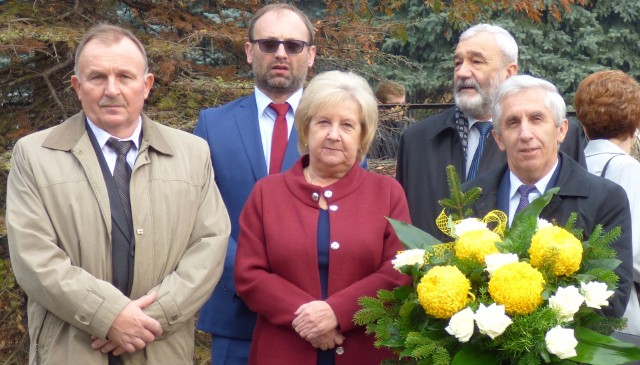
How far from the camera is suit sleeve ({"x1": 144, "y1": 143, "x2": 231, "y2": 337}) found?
12.0 ft

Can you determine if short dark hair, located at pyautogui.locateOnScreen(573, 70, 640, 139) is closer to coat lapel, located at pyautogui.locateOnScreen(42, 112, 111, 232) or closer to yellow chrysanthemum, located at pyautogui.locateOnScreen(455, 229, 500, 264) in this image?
yellow chrysanthemum, located at pyautogui.locateOnScreen(455, 229, 500, 264)

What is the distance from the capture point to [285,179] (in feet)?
12.7

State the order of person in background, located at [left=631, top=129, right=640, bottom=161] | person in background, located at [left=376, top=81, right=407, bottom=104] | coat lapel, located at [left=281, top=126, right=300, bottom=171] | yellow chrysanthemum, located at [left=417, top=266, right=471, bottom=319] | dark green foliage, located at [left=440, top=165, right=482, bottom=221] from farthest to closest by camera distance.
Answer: person in background, located at [left=376, top=81, right=407, bottom=104] < person in background, located at [left=631, top=129, right=640, bottom=161] < coat lapel, located at [left=281, top=126, right=300, bottom=171] < dark green foliage, located at [left=440, top=165, right=482, bottom=221] < yellow chrysanthemum, located at [left=417, top=266, right=471, bottom=319]

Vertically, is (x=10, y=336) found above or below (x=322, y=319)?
below

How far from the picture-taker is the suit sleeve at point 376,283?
3.59 metres

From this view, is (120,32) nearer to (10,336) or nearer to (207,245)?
(207,245)

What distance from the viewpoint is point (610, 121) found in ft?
15.6

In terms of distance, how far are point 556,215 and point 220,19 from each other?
3.95m

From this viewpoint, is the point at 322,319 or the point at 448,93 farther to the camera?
the point at 448,93

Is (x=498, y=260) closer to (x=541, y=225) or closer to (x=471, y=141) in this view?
(x=541, y=225)

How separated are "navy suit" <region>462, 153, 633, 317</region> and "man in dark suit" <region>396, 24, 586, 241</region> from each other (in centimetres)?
64

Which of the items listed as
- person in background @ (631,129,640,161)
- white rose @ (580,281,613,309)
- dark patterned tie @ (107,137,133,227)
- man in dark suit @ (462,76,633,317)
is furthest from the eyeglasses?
person in background @ (631,129,640,161)

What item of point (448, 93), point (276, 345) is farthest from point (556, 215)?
point (448, 93)

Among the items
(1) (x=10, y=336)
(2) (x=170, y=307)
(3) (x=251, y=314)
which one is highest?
(2) (x=170, y=307)
